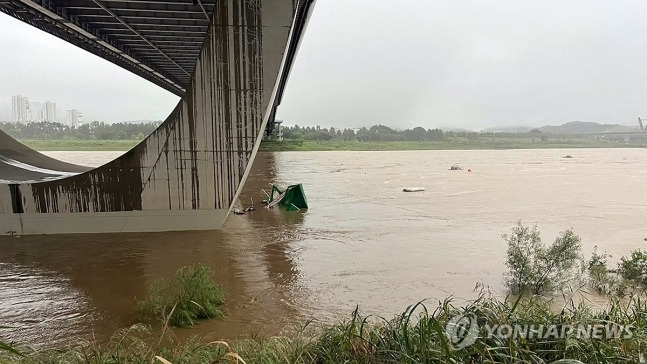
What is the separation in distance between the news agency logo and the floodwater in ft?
11.0

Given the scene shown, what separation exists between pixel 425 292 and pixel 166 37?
661 inches

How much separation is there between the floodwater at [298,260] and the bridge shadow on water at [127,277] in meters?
0.03

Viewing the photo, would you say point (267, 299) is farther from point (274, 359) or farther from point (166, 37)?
point (166, 37)

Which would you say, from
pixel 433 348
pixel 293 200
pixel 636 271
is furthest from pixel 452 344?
pixel 293 200

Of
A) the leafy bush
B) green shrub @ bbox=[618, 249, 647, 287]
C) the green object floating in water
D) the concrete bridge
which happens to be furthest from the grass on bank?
the green object floating in water

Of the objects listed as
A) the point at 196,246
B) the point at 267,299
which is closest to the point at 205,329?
the point at 267,299

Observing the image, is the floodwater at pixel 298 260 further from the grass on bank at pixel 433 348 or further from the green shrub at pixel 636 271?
the grass on bank at pixel 433 348

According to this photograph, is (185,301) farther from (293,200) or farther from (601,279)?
(293,200)

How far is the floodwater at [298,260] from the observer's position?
6.74 metres

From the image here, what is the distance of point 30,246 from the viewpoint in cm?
1095

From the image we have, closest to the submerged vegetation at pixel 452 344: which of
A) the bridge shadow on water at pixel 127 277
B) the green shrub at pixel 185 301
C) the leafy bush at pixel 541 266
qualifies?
the green shrub at pixel 185 301

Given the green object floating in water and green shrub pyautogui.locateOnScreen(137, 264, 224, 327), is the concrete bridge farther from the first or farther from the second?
green shrub pyautogui.locateOnScreen(137, 264, 224, 327)

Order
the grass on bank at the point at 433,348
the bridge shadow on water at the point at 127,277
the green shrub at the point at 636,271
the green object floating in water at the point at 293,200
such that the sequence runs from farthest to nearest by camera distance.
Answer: the green object floating in water at the point at 293,200, the green shrub at the point at 636,271, the bridge shadow on water at the point at 127,277, the grass on bank at the point at 433,348

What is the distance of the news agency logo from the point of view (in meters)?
3.07
